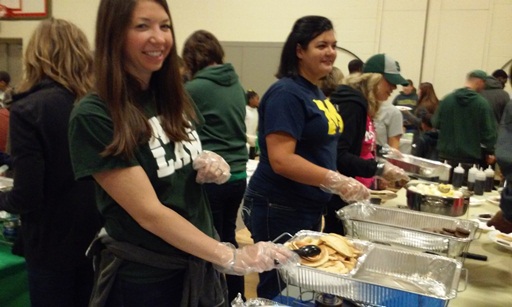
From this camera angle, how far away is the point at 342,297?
1.18 meters

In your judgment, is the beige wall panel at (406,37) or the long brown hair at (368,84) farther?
the beige wall panel at (406,37)

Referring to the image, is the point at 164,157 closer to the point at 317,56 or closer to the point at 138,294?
the point at 138,294

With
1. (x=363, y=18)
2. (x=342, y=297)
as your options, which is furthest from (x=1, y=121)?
(x=363, y=18)

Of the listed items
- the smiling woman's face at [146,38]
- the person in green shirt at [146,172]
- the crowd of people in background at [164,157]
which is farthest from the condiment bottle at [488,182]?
the smiling woman's face at [146,38]

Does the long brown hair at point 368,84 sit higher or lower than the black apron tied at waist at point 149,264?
higher

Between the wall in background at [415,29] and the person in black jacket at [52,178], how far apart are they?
14.2 ft

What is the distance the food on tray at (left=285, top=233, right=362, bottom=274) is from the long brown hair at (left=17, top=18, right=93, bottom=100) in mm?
804

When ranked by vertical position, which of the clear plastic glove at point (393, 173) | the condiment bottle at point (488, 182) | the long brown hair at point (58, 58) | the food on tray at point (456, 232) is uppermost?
the long brown hair at point (58, 58)

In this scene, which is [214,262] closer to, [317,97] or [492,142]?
[317,97]

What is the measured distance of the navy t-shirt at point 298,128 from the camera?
162cm

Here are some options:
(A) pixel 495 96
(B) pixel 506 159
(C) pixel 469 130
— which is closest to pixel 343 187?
(B) pixel 506 159

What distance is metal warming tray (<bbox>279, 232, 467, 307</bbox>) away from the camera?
3.63 feet

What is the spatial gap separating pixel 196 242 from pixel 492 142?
3.75 m

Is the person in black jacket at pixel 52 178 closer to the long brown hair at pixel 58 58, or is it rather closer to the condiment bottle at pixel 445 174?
the long brown hair at pixel 58 58
